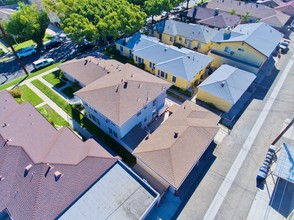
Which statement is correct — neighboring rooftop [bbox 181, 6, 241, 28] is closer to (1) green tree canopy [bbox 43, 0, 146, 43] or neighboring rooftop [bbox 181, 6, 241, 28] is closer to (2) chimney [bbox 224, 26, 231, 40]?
(2) chimney [bbox 224, 26, 231, 40]

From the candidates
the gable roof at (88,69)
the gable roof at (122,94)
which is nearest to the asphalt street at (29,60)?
the gable roof at (88,69)

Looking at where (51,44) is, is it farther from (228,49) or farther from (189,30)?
(228,49)

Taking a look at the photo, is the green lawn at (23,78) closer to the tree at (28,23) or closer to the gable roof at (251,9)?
the tree at (28,23)

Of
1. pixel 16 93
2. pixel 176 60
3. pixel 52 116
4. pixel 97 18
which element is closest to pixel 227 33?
pixel 176 60

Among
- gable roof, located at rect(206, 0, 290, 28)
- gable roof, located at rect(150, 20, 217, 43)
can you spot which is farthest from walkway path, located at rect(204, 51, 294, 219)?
gable roof, located at rect(206, 0, 290, 28)

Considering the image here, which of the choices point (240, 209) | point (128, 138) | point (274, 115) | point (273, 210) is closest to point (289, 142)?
point (274, 115)
